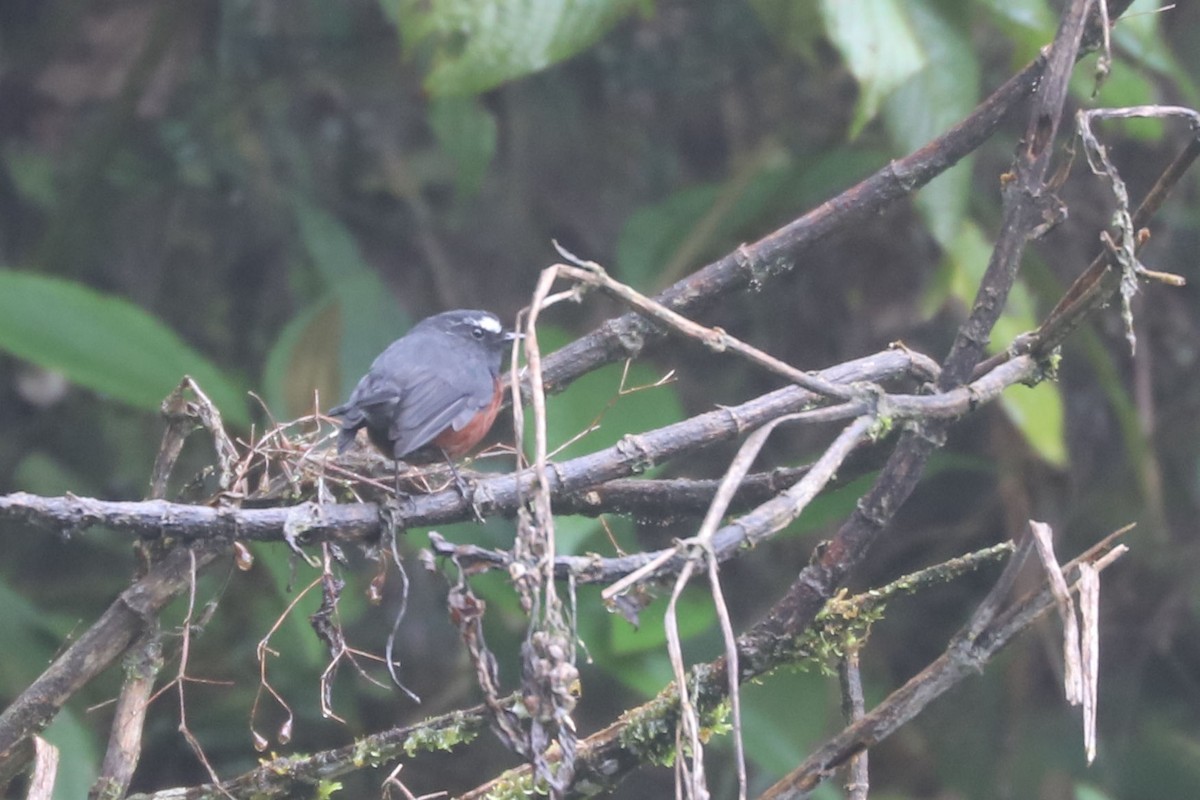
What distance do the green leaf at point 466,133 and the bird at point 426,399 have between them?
3.64ft

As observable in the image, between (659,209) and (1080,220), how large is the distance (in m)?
1.59

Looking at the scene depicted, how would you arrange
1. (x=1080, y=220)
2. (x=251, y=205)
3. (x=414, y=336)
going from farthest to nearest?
(x=251, y=205)
(x=1080, y=220)
(x=414, y=336)

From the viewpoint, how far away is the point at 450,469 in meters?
2.17

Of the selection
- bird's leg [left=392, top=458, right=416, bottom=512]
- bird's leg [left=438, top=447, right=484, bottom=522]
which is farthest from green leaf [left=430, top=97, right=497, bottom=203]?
bird's leg [left=438, top=447, right=484, bottom=522]

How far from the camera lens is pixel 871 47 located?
8.93 ft

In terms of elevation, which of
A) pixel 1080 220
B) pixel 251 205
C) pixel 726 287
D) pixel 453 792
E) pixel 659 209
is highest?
pixel 251 205

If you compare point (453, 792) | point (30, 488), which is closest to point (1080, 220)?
point (453, 792)

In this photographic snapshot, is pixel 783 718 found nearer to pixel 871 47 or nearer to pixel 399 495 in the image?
pixel 871 47

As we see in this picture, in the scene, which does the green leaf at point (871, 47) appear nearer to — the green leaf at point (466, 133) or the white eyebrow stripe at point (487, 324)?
the white eyebrow stripe at point (487, 324)

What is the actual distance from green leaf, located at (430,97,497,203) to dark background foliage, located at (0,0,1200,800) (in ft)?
0.03

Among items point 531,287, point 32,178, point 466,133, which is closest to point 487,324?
point 466,133

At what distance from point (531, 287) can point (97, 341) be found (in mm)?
1694

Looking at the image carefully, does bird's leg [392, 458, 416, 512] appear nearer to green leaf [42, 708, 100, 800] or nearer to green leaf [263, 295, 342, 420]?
green leaf [42, 708, 100, 800]

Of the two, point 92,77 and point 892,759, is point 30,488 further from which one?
point 892,759
